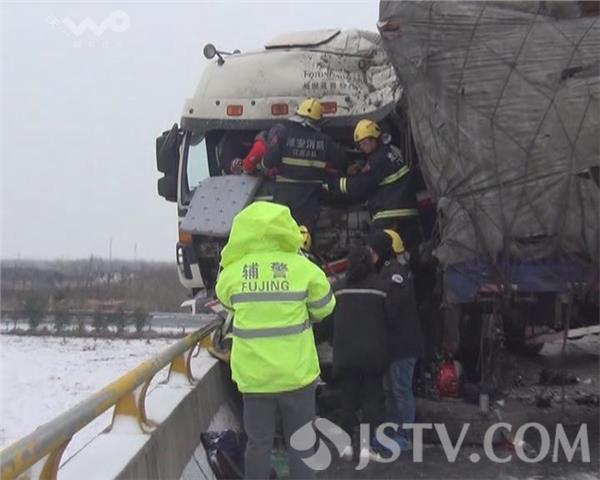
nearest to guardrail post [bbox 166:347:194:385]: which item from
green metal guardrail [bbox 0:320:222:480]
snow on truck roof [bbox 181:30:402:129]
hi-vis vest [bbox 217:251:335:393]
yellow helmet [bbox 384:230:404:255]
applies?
green metal guardrail [bbox 0:320:222:480]

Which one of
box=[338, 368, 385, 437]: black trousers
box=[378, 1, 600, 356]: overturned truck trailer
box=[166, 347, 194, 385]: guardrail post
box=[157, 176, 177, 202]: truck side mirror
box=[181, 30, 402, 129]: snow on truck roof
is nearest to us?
box=[378, 1, 600, 356]: overturned truck trailer

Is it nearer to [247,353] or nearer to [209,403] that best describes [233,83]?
[209,403]

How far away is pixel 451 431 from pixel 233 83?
3.65 metres

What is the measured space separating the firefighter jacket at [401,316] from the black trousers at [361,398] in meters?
0.23

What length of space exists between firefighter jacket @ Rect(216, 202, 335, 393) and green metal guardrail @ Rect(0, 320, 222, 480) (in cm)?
50

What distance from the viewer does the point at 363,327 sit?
18.2ft

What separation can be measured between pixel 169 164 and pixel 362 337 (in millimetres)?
3667

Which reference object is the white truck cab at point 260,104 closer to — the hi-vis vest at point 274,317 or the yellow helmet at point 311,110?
the yellow helmet at point 311,110

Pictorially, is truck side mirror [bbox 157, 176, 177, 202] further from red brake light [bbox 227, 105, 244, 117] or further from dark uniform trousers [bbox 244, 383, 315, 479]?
dark uniform trousers [bbox 244, 383, 315, 479]

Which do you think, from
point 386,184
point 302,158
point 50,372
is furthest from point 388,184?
point 50,372

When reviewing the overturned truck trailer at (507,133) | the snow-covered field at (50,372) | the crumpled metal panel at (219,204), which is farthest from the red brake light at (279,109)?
the snow-covered field at (50,372)

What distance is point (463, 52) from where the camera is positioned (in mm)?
4957

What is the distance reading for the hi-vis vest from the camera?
406 cm

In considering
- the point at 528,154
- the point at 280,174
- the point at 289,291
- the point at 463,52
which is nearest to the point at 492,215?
the point at 528,154
